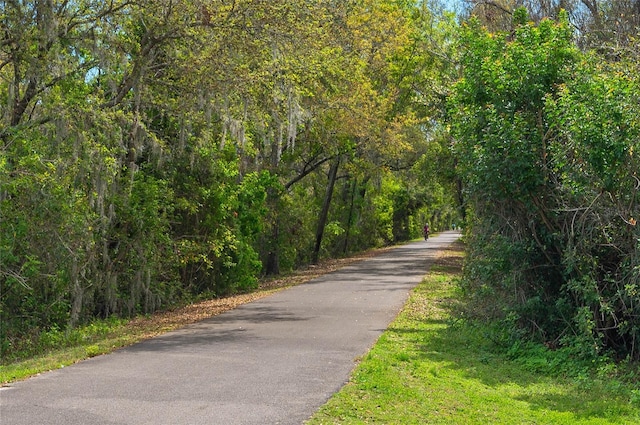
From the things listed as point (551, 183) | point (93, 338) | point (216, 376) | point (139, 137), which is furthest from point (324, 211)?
point (216, 376)

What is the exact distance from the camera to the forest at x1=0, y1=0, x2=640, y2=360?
10016 mm

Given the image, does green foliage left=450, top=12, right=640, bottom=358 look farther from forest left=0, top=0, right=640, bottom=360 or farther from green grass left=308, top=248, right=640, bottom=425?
green grass left=308, top=248, right=640, bottom=425

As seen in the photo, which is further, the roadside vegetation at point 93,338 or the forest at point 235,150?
the forest at point 235,150

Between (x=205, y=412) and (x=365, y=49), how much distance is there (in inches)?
672

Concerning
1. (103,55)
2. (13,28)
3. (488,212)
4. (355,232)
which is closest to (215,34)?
(103,55)

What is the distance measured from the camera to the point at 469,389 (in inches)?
332

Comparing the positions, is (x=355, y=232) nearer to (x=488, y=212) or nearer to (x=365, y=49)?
(x=365, y=49)

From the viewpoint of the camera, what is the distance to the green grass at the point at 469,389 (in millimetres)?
7160

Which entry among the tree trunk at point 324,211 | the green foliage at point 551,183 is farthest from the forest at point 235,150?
the tree trunk at point 324,211

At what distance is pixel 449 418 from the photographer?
277 inches

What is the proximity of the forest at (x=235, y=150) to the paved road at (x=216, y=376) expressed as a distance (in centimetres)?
255

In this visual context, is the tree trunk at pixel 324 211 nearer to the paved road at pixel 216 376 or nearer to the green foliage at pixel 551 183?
the paved road at pixel 216 376

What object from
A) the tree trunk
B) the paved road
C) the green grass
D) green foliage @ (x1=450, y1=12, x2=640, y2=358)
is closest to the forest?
green foliage @ (x1=450, y1=12, x2=640, y2=358)

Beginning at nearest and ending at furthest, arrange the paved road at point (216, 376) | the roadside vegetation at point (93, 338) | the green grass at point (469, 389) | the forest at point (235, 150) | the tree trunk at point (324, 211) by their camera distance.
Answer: the paved road at point (216, 376) < the green grass at point (469, 389) < the roadside vegetation at point (93, 338) < the forest at point (235, 150) < the tree trunk at point (324, 211)
